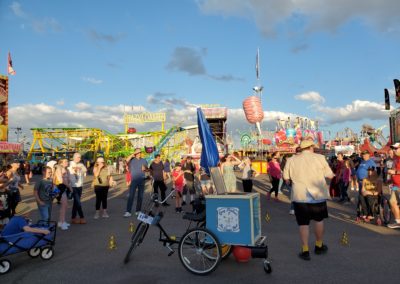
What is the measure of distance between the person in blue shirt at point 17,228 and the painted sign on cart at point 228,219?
2.92m

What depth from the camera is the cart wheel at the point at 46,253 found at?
559 cm

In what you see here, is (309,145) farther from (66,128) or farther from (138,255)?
(66,128)

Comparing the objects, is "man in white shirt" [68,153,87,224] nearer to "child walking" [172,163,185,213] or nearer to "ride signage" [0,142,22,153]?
"child walking" [172,163,185,213]

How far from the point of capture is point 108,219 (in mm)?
9391

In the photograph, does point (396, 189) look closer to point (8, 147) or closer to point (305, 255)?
point (305, 255)

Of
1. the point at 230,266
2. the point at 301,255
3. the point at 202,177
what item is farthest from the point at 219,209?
the point at 202,177

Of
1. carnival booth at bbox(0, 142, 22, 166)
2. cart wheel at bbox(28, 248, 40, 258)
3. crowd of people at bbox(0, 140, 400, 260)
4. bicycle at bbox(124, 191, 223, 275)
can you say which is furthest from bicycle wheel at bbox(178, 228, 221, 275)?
carnival booth at bbox(0, 142, 22, 166)

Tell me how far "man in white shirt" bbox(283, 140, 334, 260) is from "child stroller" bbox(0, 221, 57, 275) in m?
4.09

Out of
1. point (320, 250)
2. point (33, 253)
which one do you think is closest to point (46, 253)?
point (33, 253)

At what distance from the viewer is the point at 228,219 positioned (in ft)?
15.6

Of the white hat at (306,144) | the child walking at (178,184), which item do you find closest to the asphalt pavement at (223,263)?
the white hat at (306,144)

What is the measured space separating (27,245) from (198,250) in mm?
2707

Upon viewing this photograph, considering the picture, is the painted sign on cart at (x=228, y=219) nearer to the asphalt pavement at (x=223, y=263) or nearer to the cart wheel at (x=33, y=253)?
the asphalt pavement at (x=223, y=263)

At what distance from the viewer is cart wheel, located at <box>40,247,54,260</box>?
5.59 metres
